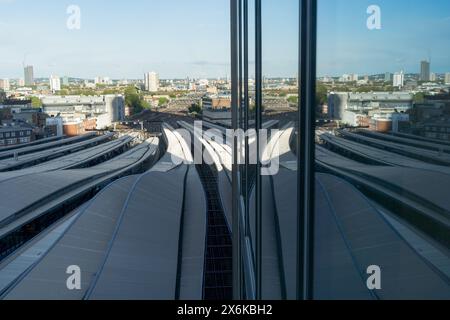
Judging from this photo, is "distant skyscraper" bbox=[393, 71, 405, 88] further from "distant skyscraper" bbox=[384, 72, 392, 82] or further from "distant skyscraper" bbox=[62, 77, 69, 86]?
"distant skyscraper" bbox=[62, 77, 69, 86]

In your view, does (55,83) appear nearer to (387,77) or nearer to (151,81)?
(151,81)

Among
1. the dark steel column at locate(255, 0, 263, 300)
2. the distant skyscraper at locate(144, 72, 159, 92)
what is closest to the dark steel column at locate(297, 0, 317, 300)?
the dark steel column at locate(255, 0, 263, 300)

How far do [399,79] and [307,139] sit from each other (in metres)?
0.22

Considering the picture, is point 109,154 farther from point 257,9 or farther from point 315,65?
point 315,65

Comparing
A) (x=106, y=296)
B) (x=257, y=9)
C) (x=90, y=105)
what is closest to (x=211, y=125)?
(x=90, y=105)

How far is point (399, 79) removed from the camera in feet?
1.37

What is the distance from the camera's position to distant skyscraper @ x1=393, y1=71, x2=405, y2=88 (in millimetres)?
412

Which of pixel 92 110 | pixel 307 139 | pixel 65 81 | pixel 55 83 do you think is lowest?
pixel 92 110

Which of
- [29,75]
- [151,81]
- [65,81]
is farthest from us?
[29,75]

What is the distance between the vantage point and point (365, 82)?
1.64 ft

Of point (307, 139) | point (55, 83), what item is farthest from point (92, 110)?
point (307, 139)

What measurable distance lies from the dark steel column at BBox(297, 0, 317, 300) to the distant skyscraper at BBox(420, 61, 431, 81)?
0.77 feet

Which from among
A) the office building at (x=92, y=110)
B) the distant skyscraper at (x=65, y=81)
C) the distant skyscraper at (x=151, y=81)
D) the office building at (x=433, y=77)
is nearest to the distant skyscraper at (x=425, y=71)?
the office building at (x=433, y=77)

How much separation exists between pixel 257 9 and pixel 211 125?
43.3ft
